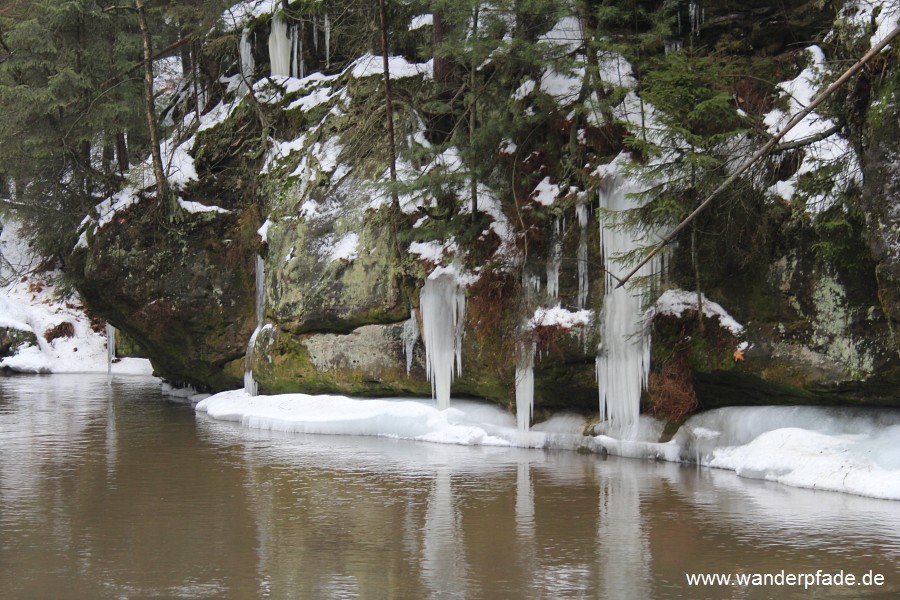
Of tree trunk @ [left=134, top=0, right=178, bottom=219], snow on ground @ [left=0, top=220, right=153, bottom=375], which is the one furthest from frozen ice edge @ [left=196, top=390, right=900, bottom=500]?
snow on ground @ [left=0, top=220, right=153, bottom=375]

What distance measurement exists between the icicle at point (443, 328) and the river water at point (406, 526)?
1290 mm

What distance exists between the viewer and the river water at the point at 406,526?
23.0ft

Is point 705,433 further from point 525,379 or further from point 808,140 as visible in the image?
point 808,140

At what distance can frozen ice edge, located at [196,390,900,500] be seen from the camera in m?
10.4

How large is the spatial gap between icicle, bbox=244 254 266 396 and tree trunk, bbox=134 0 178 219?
249 cm

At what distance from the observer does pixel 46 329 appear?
106ft

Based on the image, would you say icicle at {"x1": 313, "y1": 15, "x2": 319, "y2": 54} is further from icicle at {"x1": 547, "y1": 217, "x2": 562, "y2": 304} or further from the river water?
the river water

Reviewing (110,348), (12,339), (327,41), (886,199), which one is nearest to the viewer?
(886,199)

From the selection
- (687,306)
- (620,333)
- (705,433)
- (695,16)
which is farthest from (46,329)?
(705,433)

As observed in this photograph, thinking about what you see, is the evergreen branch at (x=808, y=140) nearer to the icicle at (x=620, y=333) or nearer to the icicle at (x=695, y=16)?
the icicle at (x=620, y=333)

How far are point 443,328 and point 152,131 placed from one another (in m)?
9.56

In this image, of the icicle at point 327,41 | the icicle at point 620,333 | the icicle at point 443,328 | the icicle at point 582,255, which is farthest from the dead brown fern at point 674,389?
the icicle at point 327,41

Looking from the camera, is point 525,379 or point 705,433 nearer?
point 705,433

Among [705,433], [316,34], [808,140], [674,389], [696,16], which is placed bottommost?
[705,433]
